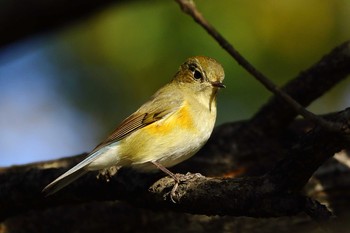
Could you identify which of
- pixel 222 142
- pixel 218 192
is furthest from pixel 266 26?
pixel 218 192

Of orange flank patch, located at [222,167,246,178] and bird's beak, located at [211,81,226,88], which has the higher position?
bird's beak, located at [211,81,226,88]

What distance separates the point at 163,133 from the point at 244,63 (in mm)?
2106

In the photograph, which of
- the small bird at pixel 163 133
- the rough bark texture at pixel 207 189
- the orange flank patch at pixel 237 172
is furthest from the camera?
the orange flank patch at pixel 237 172

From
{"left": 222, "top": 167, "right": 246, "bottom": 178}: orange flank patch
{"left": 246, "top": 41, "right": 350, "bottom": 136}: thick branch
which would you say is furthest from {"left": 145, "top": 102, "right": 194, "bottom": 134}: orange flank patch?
{"left": 246, "top": 41, "right": 350, "bottom": 136}: thick branch

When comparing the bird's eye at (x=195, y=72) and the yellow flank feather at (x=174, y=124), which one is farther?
the bird's eye at (x=195, y=72)

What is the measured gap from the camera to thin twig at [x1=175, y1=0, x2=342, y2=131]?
3060 millimetres

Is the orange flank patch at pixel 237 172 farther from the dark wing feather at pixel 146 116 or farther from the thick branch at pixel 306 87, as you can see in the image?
the dark wing feather at pixel 146 116

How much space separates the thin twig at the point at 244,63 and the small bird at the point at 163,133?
5.83ft

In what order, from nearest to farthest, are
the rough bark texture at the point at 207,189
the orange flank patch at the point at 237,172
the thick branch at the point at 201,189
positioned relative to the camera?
the thick branch at the point at 201,189
the rough bark texture at the point at 207,189
the orange flank patch at the point at 237,172

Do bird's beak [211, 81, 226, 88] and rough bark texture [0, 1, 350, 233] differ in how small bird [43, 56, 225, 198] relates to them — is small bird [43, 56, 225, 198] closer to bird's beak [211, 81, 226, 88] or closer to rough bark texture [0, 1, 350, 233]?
bird's beak [211, 81, 226, 88]

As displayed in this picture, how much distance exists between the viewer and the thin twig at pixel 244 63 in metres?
3.06

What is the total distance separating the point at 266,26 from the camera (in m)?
7.03

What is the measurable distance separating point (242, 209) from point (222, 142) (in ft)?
7.19

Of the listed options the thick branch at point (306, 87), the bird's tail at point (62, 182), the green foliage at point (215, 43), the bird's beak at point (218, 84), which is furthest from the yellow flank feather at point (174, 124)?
the green foliage at point (215, 43)
